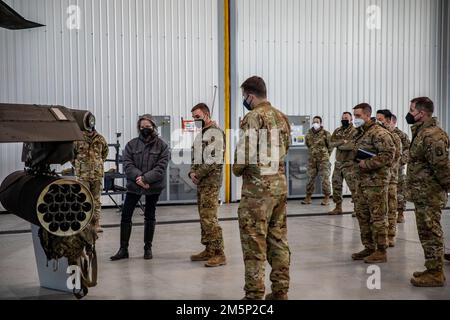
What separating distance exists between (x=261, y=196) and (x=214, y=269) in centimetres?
195

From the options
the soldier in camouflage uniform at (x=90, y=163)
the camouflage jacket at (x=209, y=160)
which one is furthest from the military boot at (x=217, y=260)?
the soldier in camouflage uniform at (x=90, y=163)

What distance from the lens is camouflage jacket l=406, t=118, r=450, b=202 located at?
4883mm

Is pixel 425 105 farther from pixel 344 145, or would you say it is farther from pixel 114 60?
pixel 114 60

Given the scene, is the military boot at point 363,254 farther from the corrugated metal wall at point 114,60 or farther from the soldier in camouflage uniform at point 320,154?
the corrugated metal wall at point 114,60

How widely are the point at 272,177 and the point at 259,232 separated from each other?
1.46 ft

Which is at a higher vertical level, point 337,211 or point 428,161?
point 428,161

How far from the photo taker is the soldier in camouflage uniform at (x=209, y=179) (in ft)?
19.5

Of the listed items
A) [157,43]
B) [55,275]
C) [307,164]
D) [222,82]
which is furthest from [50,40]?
[55,275]

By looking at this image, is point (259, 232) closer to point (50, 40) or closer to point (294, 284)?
point (294, 284)

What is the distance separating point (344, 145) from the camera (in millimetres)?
8984

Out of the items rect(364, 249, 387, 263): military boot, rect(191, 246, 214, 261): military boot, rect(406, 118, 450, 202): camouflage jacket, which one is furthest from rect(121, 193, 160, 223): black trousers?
rect(406, 118, 450, 202): camouflage jacket

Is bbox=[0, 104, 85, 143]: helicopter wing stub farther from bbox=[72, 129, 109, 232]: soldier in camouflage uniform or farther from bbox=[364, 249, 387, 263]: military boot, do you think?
bbox=[72, 129, 109, 232]: soldier in camouflage uniform

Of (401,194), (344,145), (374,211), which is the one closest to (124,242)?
(374,211)

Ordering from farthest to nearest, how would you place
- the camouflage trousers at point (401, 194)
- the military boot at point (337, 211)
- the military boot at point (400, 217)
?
the military boot at point (337, 211)
the camouflage trousers at point (401, 194)
the military boot at point (400, 217)
